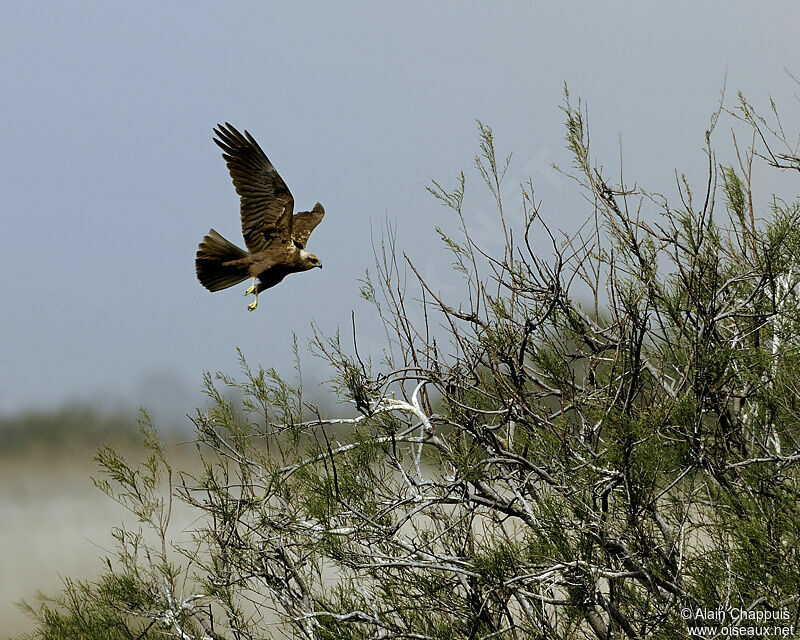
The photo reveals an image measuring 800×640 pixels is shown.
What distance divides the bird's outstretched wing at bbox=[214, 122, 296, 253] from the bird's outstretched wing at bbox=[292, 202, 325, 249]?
0.18 ft

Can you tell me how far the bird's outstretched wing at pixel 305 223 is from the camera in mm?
3223

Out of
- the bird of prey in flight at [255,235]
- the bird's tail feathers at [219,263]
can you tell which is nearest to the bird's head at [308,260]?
the bird of prey in flight at [255,235]

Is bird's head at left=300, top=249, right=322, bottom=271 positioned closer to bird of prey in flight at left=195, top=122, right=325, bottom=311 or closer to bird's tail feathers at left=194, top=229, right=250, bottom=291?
bird of prey in flight at left=195, top=122, right=325, bottom=311

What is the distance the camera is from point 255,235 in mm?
3152

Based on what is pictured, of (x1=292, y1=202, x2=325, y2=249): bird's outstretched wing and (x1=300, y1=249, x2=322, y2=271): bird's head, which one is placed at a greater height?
(x1=292, y1=202, x2=325, y2=249): bird's outstretched wing

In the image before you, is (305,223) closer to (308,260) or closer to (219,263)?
(308,260)

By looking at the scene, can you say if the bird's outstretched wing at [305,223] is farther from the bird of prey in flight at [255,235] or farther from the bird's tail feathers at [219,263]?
the bird's tail feathers at [219,263]

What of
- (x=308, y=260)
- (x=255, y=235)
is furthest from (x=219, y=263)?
(x=308, y=260)

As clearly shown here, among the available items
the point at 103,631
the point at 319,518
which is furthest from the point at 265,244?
the point at 103,631

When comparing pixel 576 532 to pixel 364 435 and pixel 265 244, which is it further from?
pixel 265 244

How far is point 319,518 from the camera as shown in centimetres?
223

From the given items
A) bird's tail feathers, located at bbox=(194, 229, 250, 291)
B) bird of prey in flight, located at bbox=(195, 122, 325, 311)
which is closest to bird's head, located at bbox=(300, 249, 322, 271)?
bird of prey in flight, located at bbox=(195, 122, 325, 311)

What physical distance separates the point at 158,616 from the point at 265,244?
1.29 meters

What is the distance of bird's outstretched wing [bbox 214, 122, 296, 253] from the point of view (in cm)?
315
